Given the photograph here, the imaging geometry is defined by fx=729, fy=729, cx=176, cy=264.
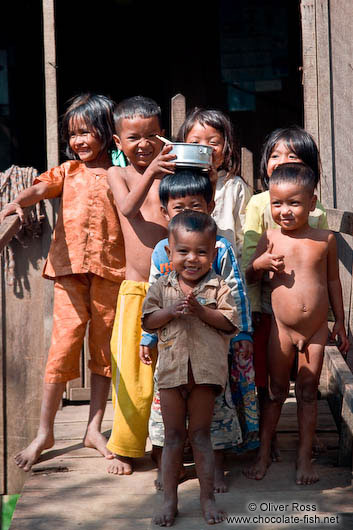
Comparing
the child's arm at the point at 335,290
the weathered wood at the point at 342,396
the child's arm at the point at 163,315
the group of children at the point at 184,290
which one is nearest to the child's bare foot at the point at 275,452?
the group of children at the point at 184,290

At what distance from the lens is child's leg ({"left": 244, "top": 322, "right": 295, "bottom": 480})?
3.12m

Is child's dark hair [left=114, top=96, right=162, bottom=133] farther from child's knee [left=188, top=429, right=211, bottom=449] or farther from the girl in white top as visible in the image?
child's knee [left=188, top=429, right=211, bottom=449]

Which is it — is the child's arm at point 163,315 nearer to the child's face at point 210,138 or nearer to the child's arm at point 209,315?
the child's arm at point 209,315

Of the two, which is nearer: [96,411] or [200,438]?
[200,438]

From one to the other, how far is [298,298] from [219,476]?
81 cm

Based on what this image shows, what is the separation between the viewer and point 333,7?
446 cm

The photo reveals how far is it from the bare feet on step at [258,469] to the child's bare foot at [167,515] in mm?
492

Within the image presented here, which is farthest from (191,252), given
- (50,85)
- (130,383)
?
(50,85)

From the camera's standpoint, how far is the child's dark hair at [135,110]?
3.27 metres

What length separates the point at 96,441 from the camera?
139 inches

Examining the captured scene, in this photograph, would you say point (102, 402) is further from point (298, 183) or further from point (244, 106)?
point (244, 106)

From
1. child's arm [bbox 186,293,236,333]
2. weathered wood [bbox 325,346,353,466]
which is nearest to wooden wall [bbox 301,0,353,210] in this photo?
weathered wood [bbox 325,346,353,466]

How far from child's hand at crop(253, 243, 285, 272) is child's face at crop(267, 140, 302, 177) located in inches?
19.7

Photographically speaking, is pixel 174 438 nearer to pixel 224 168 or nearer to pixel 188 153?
pixel 188 153
